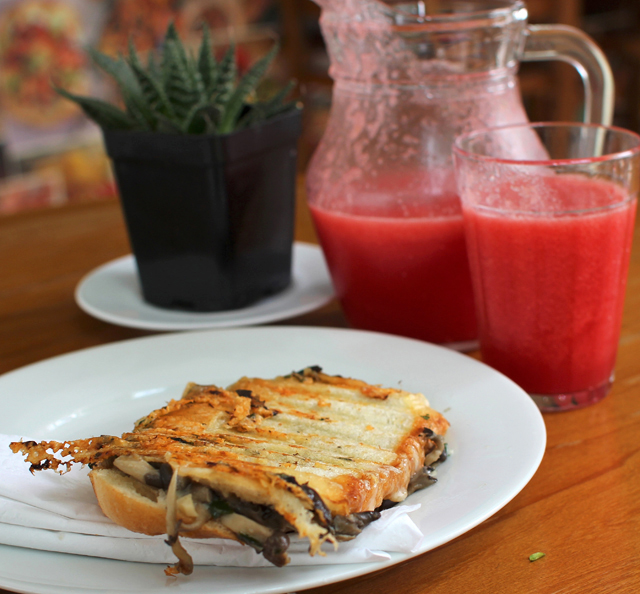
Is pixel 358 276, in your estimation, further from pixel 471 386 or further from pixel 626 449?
pixel 626 449

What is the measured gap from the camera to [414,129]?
2.86ft

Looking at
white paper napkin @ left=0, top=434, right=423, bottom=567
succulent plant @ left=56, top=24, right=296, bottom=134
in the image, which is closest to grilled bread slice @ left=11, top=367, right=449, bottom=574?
white paper napkin @ left=0, top=434, right=423, bottom=567

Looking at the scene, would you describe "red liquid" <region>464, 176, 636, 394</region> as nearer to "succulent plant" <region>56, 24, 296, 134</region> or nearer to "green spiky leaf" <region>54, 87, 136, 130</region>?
"succulent plant" <region>56, 24, 296, 134</region>

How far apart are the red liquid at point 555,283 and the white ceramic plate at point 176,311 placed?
0.29 metres

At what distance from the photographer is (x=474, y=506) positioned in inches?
20.8

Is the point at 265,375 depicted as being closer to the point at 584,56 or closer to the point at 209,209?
the point at 209,209

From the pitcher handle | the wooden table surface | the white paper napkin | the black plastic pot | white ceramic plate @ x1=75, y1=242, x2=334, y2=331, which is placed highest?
the pitcher handle

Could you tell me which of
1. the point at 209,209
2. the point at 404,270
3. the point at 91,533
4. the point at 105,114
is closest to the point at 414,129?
the point at 404,270

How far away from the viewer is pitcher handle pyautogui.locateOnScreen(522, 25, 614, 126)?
883mm

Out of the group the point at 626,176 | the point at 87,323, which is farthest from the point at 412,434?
the point at 87,323

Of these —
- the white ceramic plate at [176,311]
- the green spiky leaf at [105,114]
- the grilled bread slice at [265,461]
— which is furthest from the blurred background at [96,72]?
the grilled bread slice at [265,461]

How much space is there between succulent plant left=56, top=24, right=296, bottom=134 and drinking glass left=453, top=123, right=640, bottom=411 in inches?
12.2

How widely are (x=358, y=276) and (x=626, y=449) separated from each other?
0.37 metres

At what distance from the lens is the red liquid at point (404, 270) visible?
87 centimetres
